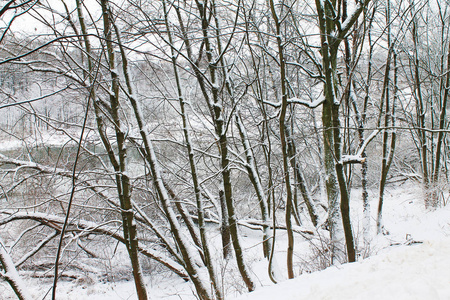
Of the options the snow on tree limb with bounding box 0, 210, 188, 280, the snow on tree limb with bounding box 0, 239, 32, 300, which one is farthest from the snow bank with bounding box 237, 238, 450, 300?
the snow on tree limb with bounding box 0, 210, 188, 280

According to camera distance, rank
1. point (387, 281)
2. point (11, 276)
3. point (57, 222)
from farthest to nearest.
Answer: point (57, 222)
point (11, 276)
point (387, 281)

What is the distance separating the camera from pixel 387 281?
219cm

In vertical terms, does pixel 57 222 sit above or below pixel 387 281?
below

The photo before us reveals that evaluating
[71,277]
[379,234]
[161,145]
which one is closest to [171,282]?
[71,277]

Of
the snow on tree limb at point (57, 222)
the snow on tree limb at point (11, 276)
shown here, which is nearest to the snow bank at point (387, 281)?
the snow on tree limb at point (11, 276)

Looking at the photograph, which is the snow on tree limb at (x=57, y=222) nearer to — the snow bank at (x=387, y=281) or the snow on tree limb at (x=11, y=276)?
the snow on tree limb at (x=11, y=276)

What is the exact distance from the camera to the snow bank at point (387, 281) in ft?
6.50

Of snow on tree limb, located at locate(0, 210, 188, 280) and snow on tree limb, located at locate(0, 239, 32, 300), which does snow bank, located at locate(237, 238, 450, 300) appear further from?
snow on tree limb, located at locate(0, 210, 188, 280)

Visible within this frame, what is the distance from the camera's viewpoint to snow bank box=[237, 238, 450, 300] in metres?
1.98

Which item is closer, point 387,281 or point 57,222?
point 387,281

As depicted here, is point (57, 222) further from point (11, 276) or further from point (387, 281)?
point (387, 281)

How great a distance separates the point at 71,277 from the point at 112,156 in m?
8.61

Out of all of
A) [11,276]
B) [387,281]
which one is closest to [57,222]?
[11,276]

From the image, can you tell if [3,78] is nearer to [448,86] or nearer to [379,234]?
[379,234]
